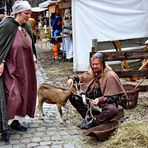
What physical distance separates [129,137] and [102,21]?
669 cm

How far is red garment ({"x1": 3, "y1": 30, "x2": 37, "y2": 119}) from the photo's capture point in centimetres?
526

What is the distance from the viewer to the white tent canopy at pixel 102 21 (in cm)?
1103

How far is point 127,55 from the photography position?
24.5ft

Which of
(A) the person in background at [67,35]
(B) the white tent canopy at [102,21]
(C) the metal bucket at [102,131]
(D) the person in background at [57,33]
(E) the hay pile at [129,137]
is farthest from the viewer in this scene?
(D) the person in background at [57,33]

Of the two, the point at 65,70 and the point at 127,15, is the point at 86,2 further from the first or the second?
the point at 65,70

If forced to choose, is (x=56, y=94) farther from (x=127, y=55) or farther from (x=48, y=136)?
(x=127, y=55)

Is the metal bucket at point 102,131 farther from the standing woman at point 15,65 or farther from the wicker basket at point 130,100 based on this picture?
the wicker basket at point 130,100

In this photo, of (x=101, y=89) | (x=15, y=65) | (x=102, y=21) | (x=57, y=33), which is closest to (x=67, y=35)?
(x=57, y=33)

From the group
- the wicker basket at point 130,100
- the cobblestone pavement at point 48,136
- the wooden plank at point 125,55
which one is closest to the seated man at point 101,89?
the cobblestone pavement at point 48,136

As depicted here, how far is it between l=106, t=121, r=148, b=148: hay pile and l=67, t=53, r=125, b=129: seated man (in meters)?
0.33

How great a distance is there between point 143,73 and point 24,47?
283 centimetres

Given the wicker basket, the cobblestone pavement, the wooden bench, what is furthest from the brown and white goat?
the wooden bench

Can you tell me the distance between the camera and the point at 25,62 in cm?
549

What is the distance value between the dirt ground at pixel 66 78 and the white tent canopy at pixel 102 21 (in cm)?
73
